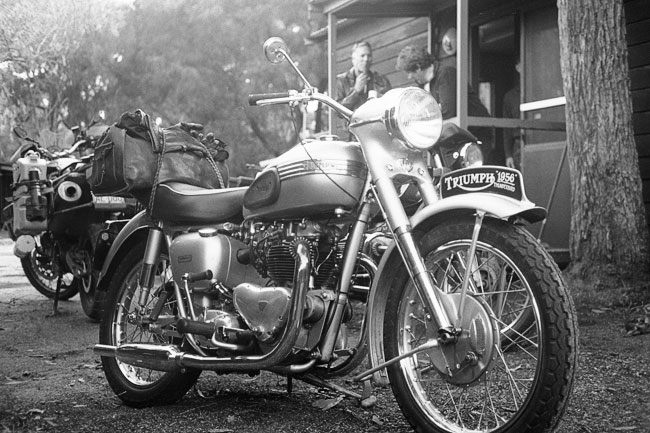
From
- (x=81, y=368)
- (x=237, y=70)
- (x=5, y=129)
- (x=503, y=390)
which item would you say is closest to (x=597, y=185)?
(x=503, y=390)

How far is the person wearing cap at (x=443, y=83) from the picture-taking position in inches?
351

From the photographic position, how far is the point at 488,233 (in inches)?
114

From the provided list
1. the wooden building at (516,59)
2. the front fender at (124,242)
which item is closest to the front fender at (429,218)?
the front fender at (124,242)

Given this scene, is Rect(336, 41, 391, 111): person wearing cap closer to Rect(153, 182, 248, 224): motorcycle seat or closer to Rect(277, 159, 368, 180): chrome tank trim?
Rect(153, 182, 248, 224): motorcycle seat

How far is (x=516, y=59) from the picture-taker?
9.73m

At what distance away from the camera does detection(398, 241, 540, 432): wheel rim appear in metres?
2.88

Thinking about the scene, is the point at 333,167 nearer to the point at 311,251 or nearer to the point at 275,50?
the point at 311,251

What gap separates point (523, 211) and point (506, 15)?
7.35 meters

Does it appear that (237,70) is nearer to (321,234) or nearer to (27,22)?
(27,22)

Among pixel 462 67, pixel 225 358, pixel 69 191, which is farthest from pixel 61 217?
pixel 462 67

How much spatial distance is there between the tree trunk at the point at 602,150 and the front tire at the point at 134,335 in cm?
361

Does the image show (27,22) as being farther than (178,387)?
Yes

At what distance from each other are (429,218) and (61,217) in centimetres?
448

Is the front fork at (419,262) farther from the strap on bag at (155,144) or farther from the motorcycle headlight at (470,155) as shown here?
the strap on bag at (155,144)
